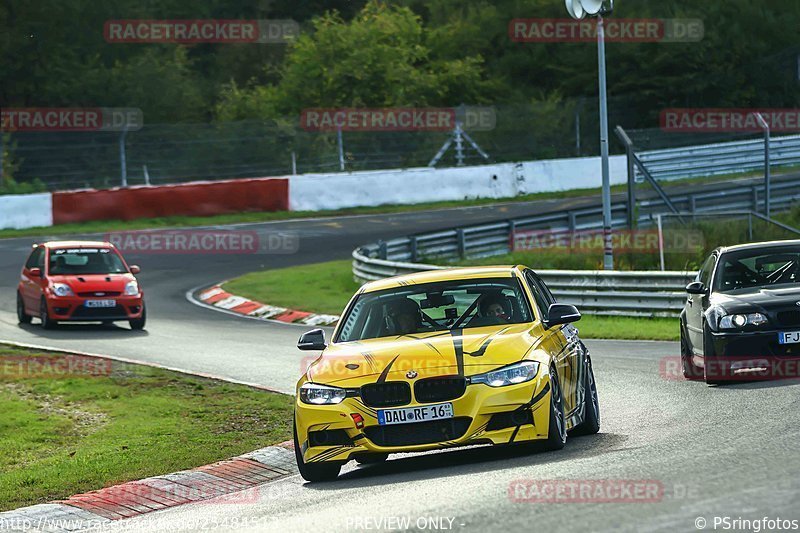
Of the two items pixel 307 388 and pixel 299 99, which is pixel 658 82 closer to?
pixel 299 99

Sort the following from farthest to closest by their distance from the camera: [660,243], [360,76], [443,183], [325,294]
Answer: [360,76]
[443,183]
[325,294]
[660,243]

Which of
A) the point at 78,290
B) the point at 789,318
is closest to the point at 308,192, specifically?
the point at 78,290

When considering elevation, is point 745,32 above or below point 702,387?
above

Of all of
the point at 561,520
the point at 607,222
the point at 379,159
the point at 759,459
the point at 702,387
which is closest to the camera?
the point at 561,520

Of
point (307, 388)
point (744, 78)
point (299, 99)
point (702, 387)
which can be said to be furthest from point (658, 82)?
point (307, 388)

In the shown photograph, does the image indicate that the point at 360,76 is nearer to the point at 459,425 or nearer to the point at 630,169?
the point at 630,169

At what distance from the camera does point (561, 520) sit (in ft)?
23.5

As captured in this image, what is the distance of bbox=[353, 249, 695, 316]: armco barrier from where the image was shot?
23156 mm

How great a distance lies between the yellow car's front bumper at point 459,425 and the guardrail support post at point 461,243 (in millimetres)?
22118

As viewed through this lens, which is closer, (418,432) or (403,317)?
(418,432)

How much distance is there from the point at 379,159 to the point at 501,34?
21.9m

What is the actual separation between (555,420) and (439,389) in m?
0.85

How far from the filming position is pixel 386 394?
9945 mm

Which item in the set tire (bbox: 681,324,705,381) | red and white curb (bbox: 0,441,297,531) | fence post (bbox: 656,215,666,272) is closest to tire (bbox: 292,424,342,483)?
red and white curb (bbox: 0,441,297,531)
